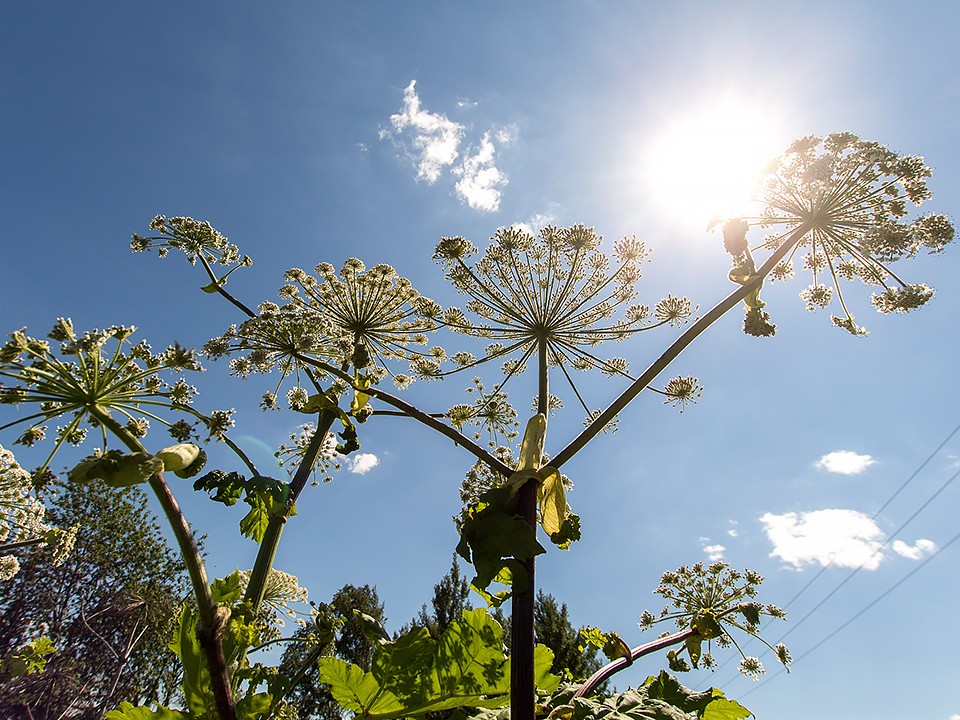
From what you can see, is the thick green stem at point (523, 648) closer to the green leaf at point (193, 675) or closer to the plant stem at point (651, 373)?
the plant stem at point (651, 373)

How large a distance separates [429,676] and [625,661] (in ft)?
2.70

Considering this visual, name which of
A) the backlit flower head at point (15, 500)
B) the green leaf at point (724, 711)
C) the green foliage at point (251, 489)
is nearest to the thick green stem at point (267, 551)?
the green foliage at point (251, 489)

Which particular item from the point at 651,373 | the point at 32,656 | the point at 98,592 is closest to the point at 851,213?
the point at 651,373

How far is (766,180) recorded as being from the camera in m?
5.41

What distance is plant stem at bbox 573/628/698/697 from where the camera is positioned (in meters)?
2.12

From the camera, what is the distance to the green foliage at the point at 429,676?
1.99 metres

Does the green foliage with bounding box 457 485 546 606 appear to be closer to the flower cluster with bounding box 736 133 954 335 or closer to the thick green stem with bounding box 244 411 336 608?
the thick green stem with bounding box 244 411 336 608

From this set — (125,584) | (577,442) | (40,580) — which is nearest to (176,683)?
(125,584)

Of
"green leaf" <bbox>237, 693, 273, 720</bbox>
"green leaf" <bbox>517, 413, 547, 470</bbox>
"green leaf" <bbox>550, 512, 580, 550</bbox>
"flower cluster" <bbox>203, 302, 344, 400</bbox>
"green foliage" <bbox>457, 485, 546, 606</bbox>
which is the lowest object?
"green leaf" <bbox>237, 693, 273, 720</bbox>

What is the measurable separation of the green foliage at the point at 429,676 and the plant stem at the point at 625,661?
33 centimetres

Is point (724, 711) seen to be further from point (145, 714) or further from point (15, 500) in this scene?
point (15, 500)

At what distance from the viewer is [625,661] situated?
226 cm

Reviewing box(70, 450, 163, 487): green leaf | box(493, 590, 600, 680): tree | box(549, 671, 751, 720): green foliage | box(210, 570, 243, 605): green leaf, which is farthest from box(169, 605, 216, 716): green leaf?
box(493, 590, 600, 680): tree

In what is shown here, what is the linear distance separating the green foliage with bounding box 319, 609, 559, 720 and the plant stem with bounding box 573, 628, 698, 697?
1.08 ft
